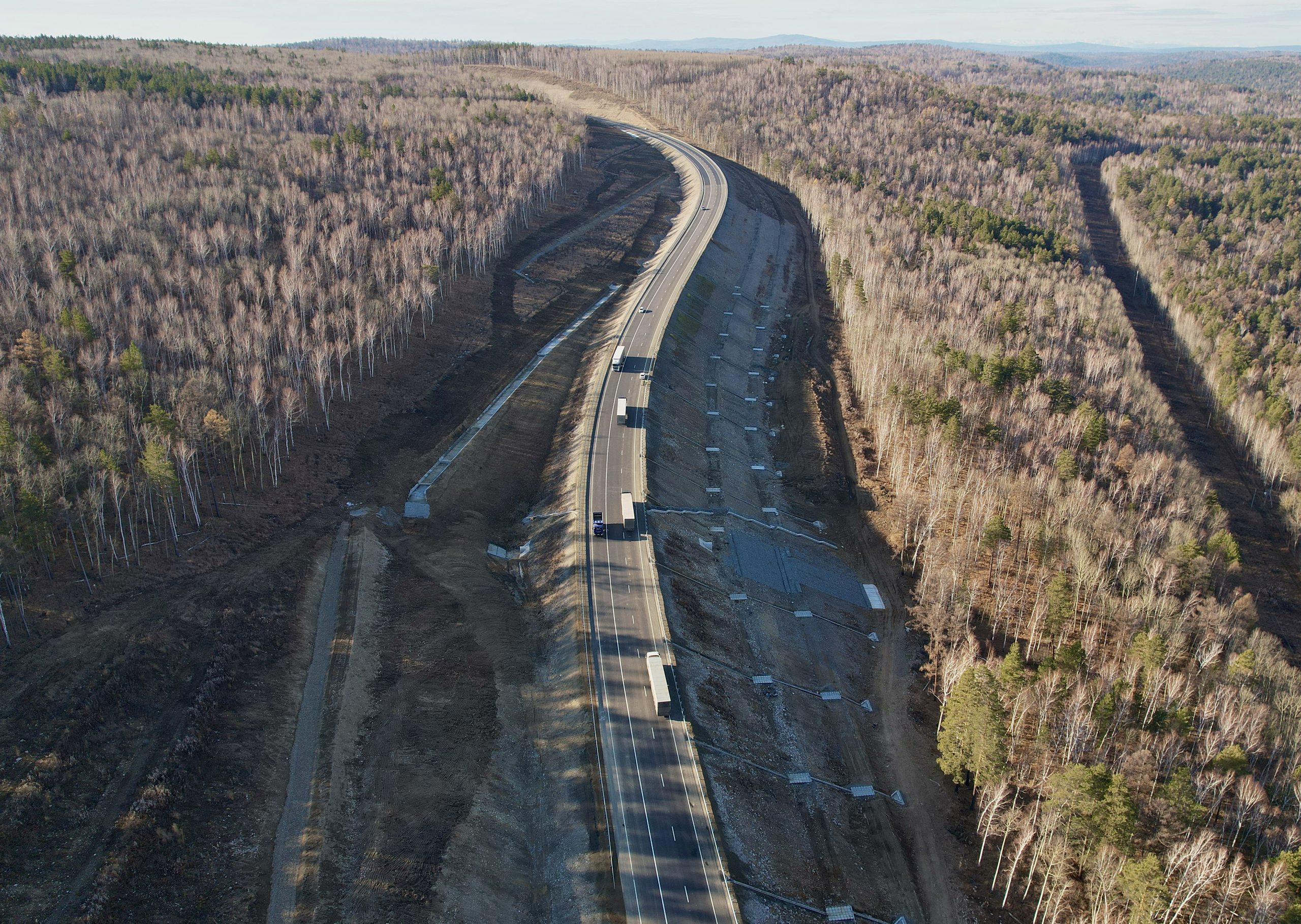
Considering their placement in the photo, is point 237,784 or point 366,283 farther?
point 366,283

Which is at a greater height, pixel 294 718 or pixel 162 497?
pixel 162 497

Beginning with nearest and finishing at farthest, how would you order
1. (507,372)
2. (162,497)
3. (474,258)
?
(162,497) < (507,372) < (474,258)

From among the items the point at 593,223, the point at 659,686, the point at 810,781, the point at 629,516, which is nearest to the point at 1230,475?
the point at 629,516

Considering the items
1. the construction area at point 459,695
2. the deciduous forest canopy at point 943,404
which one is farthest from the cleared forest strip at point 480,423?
the deciduous forest canopy at point 943,404

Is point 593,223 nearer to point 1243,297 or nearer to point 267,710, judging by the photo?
point 1243,297

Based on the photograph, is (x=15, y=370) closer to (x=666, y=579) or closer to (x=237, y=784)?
(x=237, y=784)

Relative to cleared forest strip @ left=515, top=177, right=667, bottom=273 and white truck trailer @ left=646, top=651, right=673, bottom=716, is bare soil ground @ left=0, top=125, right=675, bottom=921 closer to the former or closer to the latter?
white truck trailer @ left=646, top=651, right=673, bottom=716

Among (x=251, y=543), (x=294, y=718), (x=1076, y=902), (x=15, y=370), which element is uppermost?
(x=15, y=370)

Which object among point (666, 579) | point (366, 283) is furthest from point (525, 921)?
point (366, 283)
